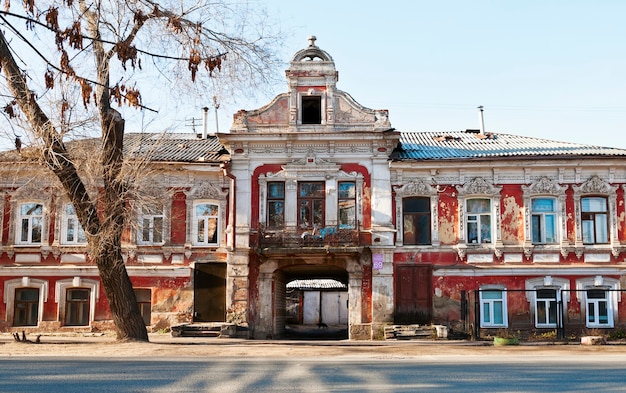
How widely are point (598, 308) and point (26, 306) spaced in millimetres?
18399

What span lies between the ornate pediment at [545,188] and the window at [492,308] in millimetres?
3335

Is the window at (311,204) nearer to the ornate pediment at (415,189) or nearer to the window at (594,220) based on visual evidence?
the ornate pediment at (415,189)

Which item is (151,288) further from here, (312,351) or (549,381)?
(549,381)

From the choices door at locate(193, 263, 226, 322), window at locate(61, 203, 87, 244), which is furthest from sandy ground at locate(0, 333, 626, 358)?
window at locate(61, 203, 87, 244)

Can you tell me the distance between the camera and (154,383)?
9539 millimetres

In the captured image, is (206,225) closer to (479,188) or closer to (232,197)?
(232,197)

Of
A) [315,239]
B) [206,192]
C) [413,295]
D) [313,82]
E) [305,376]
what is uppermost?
[313,82]

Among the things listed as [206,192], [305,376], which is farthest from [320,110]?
[305,376]

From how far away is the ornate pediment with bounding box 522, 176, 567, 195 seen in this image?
23.6 metres

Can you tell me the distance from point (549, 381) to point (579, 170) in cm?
1497

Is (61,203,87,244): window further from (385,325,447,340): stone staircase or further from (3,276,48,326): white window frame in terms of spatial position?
(385,325,447,340): stone staircase

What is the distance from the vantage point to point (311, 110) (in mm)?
24547

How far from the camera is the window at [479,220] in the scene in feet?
78.2

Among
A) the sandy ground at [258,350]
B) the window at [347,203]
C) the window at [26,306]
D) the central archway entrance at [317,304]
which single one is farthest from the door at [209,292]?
the central archway entrance at [317,304]
